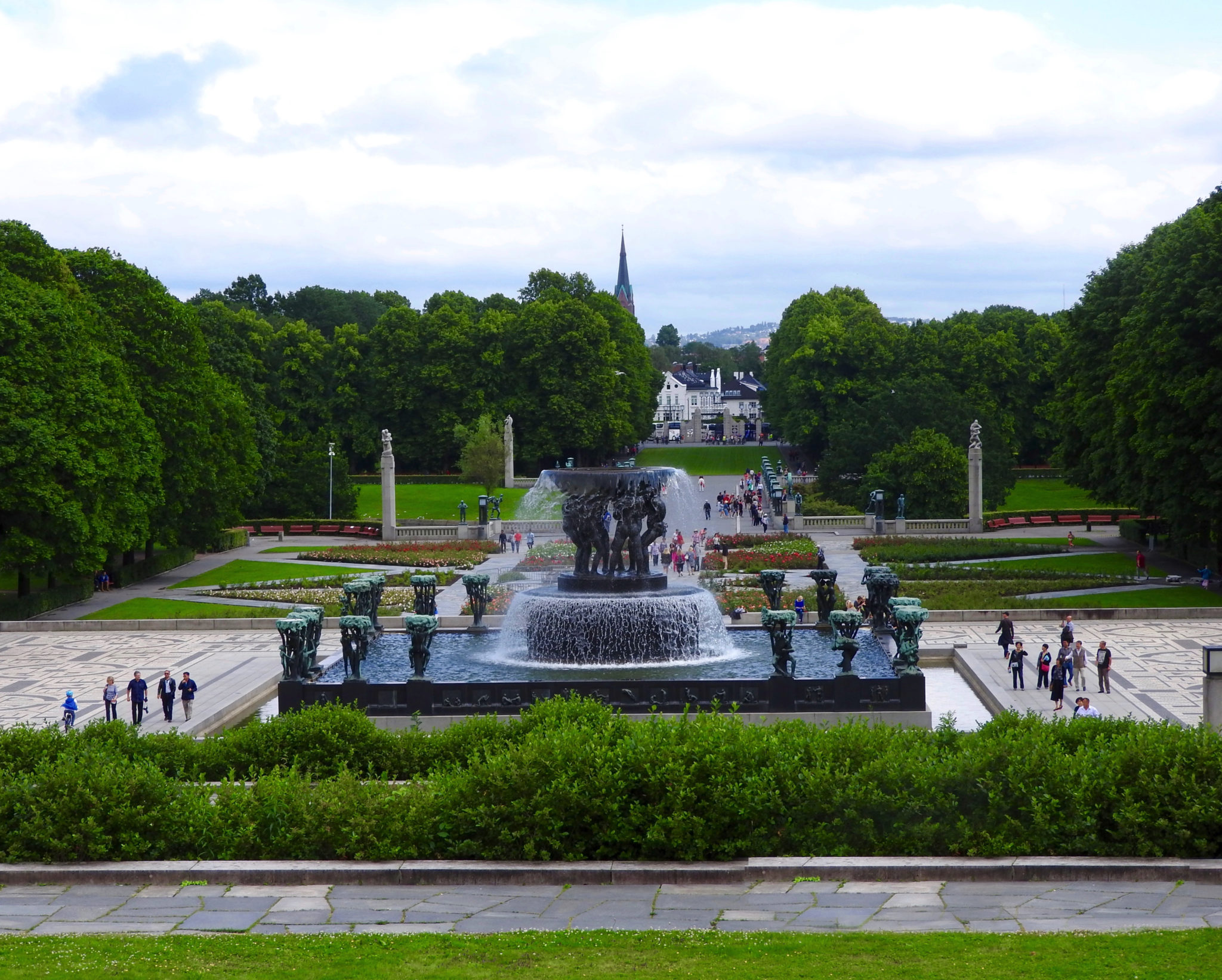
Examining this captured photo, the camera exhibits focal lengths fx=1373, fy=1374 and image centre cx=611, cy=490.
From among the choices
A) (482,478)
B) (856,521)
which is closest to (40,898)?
(856,521)

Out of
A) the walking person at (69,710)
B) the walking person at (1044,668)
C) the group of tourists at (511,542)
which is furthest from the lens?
the group of tourists at (511,542)

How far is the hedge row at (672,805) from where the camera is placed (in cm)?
1471

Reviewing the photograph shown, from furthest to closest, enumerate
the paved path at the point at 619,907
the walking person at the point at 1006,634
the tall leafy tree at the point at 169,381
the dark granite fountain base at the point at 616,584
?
the tall leafy tree at the point at 169,381 → the walking person at the point at 1006,634 → the dark granite fountain base at the point at 616,584 → the paved path at the point at 619,907

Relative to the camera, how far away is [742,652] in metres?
29.0

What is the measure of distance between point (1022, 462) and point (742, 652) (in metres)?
71.7

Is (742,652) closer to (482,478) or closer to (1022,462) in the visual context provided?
(482,478)

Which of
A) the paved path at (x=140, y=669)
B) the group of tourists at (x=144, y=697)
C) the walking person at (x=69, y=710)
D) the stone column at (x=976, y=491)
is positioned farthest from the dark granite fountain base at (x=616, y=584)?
the stone column at (x=976, y=491)

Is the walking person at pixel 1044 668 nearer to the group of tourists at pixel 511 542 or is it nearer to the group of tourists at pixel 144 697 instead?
the group of tourists at pixel 144 697

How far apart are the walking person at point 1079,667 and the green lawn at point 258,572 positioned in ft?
93.8

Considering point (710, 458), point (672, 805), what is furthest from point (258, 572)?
point (710, 458)

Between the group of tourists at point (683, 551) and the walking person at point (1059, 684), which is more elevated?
the group of tourists at point (683, 551)

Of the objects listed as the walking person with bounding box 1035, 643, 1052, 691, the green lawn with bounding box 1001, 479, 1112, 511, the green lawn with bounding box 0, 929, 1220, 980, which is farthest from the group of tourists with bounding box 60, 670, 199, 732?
the green lawn with bounding box 1001, 479, 1112, 511

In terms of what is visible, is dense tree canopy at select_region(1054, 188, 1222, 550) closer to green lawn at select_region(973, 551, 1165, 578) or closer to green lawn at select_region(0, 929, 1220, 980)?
green lawn at select_region(973, 551, 1165, 578)

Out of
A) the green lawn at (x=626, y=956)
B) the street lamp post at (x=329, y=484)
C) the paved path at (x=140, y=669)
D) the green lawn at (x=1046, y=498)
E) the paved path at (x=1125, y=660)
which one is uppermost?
the street lamp post at (x=329, y=484)
